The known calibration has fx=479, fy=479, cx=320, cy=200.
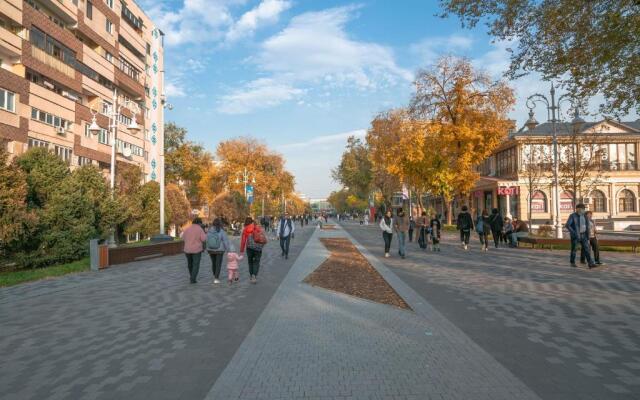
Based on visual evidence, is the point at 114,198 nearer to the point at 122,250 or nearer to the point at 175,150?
the point at 122,250

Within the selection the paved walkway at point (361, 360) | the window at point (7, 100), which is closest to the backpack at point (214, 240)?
the paved walkway at point (361, 360)

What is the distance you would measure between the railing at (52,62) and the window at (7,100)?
126 inches

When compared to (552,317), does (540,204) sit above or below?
above

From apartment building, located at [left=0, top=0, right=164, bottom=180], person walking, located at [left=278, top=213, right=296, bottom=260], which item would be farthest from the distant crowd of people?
apartment building, located at [left=0, top=0, right=164, bottom=180]

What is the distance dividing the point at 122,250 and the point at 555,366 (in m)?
15.1

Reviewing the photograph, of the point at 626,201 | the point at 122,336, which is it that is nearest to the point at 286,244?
the point at 122,336

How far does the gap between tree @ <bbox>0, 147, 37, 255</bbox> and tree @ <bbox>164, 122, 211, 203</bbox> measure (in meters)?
48.0

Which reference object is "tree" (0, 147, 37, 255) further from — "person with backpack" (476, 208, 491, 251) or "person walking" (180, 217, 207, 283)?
Answer: "person with backpack" (476, 208, 491, 251)

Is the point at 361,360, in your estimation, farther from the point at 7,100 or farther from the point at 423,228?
the point at 7,100

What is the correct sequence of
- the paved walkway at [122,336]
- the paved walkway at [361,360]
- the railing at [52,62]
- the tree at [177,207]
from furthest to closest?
the tree at [177,207], the railing at [52,62], the paved walkway at [122,336], the paved walkway at [361,360]

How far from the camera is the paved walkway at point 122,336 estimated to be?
443 cm

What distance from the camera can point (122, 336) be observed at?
6309 mm

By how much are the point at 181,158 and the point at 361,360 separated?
195 ft

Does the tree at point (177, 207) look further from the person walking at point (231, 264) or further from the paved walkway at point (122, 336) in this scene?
the person walking at point (231, 264)
